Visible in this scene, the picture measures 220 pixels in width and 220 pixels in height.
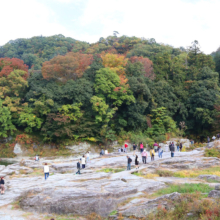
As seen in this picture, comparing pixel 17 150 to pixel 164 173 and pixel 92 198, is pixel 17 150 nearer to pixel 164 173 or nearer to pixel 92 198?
pixel 164 173

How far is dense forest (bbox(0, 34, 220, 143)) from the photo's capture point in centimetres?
3375

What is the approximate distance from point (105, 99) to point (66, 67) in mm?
8183

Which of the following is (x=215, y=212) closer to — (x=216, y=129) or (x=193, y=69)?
(x=216, y=129)

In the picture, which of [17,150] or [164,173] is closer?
[164,173]

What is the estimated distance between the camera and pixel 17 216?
10.3 m

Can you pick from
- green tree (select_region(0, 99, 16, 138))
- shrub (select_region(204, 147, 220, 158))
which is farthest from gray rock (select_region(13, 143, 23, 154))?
shrub (select_region(204, 147, 220, 158))

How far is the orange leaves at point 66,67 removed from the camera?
3466 cm

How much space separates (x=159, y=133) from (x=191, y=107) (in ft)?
30.0

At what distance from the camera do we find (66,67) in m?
35.4

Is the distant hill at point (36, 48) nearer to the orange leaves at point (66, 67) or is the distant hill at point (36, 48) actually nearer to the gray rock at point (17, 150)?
the orange leaves at point (66, 67)

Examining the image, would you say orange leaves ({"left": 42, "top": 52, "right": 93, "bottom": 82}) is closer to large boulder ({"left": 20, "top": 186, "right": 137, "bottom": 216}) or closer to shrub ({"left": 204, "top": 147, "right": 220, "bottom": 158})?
shrub ({"left": 204, "top": 147, "right": 220, "bottom": 158})

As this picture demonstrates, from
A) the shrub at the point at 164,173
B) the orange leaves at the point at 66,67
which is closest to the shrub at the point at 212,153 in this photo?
the shrub at the point at 164,173

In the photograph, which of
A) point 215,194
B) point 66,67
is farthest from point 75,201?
point 66,67

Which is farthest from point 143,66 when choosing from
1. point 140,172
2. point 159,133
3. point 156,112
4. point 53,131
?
point 140,172
